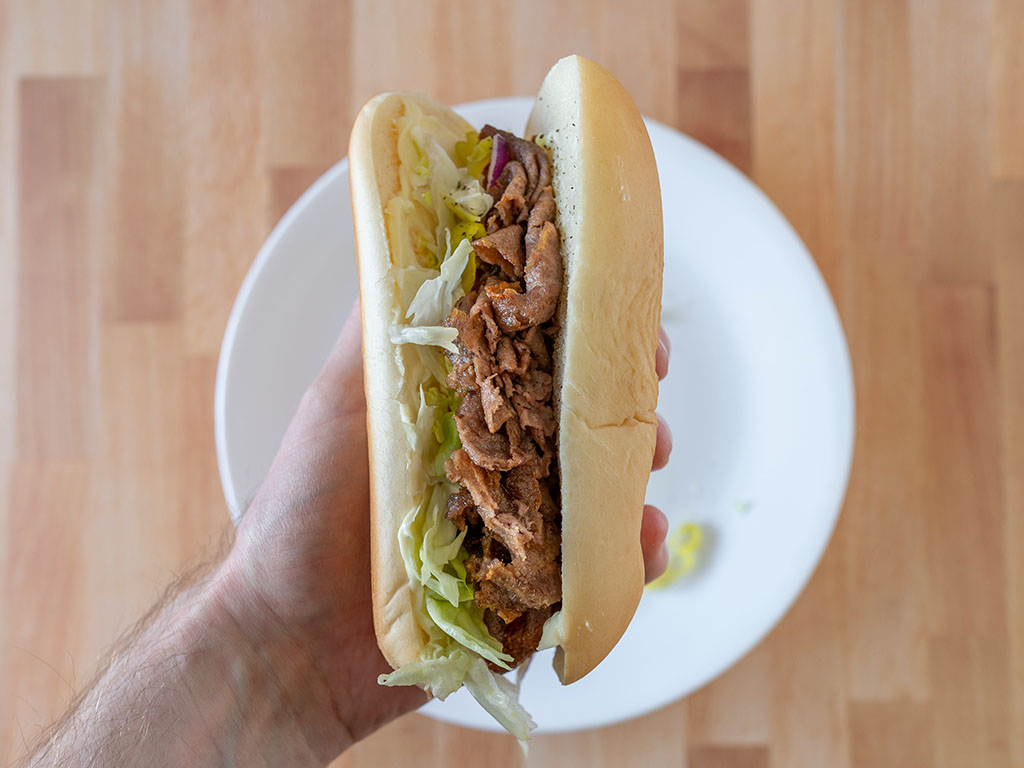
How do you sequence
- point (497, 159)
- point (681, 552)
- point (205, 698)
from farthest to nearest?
point (681, 552) → point (205, 698) → point (497, 159)

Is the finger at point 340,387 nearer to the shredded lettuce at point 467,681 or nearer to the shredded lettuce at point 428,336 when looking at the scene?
the shredded lettuce at point 428,336

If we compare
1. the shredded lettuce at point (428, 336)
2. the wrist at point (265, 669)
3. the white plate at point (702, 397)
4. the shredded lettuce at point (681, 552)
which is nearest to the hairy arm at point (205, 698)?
the wrist at point (265, 669)

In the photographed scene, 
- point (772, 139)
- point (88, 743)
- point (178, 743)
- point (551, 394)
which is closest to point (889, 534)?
point (772, 139)

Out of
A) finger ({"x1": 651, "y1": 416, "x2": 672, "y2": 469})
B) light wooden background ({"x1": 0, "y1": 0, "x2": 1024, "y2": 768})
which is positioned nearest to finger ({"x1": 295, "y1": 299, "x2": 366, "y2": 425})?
light wooden background ({"x1": 0, "y1": 0, "x2": 1024, "y2": 768})

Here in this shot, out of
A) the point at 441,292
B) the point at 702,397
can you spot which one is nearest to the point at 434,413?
the point at 441,292

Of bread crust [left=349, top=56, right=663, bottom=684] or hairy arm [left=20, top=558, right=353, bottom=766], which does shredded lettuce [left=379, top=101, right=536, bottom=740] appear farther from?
hairy arm [left=20, top=558, right=353, bottom=766]

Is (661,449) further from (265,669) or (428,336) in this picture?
(265,669)
